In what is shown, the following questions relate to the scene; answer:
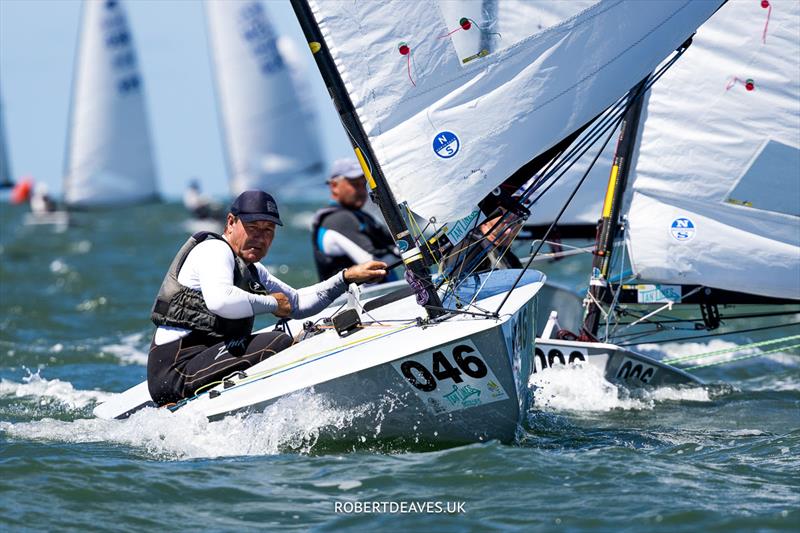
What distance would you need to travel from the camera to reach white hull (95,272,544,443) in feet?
16.0

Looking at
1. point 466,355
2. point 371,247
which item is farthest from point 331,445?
point 371,247

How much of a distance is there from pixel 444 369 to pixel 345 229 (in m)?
3.00

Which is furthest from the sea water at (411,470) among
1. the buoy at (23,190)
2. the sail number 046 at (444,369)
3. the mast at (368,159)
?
the buoy at (23,190)

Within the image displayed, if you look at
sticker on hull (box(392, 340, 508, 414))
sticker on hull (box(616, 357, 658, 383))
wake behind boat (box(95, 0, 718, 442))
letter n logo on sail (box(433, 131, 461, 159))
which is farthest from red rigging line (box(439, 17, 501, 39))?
sticker on hull (box(616, 357, 658, 383))

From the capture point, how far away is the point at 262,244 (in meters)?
5.49

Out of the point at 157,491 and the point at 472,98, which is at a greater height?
the point at 472,98

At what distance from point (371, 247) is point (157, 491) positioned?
3443 millimetres

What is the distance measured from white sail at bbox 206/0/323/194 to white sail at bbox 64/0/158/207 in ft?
8.47

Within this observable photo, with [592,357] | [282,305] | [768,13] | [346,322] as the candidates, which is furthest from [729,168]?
[282,305]

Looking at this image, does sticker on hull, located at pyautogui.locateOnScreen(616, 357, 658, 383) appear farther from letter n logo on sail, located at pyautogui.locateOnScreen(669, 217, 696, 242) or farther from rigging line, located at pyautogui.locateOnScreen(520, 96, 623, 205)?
rigging line, located at pyautogui.locateOnScreen(520, 96, 623, 205)

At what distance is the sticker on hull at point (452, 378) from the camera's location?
16.0 ft

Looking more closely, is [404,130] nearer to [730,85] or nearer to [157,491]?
[157,491]

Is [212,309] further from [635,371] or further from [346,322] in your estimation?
[635,371]

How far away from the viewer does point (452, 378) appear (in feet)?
16.2
